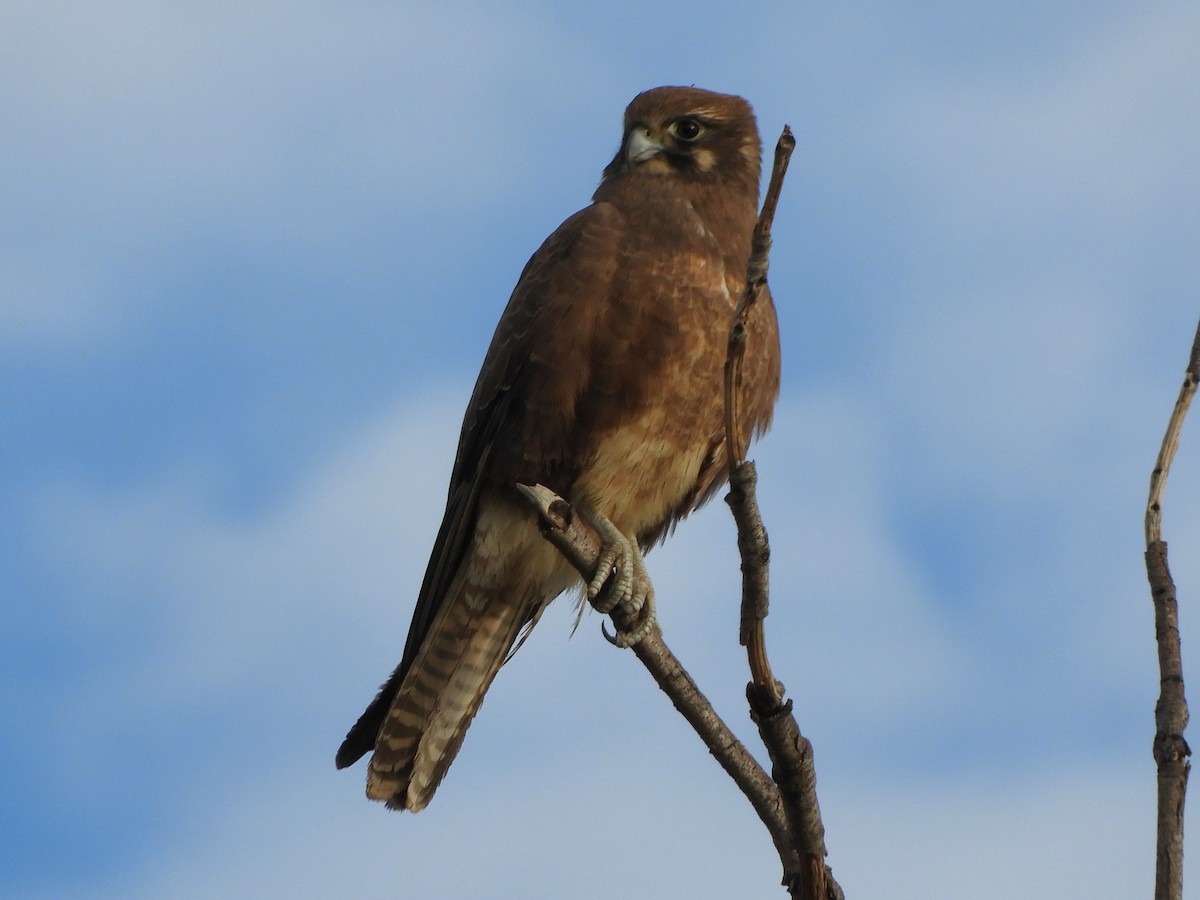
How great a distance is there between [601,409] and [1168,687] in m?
1.92

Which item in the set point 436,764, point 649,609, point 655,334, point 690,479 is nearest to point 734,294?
point 655,334

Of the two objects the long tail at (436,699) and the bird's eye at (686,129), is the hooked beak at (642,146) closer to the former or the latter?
the bird's eye at (686,129)

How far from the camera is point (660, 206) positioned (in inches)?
154

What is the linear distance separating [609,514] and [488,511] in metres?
0.36

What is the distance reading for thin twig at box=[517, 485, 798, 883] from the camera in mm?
2846

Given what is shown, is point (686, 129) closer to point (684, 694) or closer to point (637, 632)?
point (637, 632)

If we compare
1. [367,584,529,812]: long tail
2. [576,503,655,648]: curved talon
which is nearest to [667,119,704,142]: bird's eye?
[576,503,655,648]: curved talon

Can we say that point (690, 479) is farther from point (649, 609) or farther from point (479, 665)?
point (479, 665)

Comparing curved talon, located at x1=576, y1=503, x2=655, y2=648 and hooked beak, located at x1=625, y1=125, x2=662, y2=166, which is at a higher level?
hooked beak, located at x1=625, y1=125, x2=662, y2=166

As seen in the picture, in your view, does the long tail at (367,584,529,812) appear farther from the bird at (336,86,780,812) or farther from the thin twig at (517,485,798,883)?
Result: the thin twig at (517,485,798,883)

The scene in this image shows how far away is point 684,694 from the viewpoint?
3070mm

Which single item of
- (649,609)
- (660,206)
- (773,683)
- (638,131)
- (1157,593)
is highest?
(638,131)

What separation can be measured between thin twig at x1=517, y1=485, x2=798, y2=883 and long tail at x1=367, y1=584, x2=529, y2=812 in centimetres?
75

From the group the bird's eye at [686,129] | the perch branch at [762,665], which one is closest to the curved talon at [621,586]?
the perch branch at [762,665]
